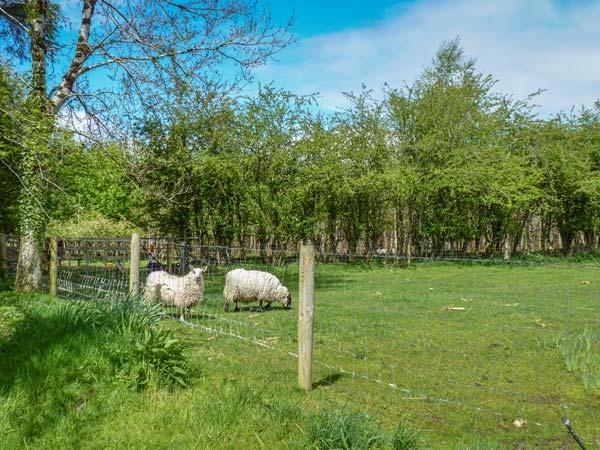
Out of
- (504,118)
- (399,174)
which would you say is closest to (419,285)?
(399,174)

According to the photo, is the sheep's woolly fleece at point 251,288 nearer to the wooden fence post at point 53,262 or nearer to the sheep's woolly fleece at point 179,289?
the sheep's woolly fleece at point 179,289

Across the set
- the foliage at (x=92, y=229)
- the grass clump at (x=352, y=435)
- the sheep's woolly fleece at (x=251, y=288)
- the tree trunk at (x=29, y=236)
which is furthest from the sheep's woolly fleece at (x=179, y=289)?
the foliage at (x=92, y=229)

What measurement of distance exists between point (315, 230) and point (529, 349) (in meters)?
17.3

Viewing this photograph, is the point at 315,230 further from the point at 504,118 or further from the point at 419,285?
the point at 504,118

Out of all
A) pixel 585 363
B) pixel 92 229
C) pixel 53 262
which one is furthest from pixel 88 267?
pixel 92 229

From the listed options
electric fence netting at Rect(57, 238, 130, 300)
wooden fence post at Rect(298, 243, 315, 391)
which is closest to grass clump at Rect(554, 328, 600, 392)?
wooden fence post at Rect(298, 243, 315, 391)

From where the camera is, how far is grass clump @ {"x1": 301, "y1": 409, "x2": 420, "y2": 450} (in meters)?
3.84

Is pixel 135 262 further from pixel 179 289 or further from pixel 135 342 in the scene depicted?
pixel 135 342

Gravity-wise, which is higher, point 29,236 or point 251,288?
point 29,236

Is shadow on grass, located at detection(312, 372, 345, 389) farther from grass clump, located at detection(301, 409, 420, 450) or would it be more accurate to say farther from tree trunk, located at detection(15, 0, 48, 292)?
tree trunk, located at detection(15, 0, 48, 292)

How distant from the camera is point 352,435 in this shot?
153 inches

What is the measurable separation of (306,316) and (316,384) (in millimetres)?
779

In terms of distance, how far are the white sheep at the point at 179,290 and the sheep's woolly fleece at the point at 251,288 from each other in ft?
3.68

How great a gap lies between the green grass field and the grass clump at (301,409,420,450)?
0.15 metres
